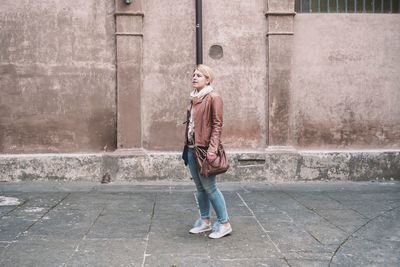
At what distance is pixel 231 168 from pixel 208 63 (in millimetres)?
2139

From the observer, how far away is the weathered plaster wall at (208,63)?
758 cm

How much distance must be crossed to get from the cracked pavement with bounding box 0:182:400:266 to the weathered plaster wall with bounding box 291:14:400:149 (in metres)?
1.36

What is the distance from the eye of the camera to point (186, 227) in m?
4.63

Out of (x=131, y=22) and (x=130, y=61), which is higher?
(x=131, y=22)

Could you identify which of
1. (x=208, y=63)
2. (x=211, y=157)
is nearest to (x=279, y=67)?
(x=208, y=63)

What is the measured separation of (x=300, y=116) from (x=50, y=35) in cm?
522

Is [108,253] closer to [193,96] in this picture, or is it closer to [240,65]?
[193,96]

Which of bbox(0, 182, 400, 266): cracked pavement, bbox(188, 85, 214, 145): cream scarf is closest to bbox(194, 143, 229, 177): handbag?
bbox(188, 85, 214, 145): cream scarf

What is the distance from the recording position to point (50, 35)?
7.47m

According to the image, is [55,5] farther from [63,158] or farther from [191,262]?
[191,262]

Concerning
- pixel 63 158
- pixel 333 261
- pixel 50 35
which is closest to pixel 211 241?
pixel 333 261

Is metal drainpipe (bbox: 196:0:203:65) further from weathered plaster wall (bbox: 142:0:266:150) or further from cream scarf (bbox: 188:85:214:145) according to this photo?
cream scarf (bbox: 188:85:214:145)

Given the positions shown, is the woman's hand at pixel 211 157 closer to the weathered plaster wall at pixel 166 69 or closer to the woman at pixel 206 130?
the woman at pixel 206 130

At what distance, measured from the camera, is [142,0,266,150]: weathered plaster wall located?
298 inches
